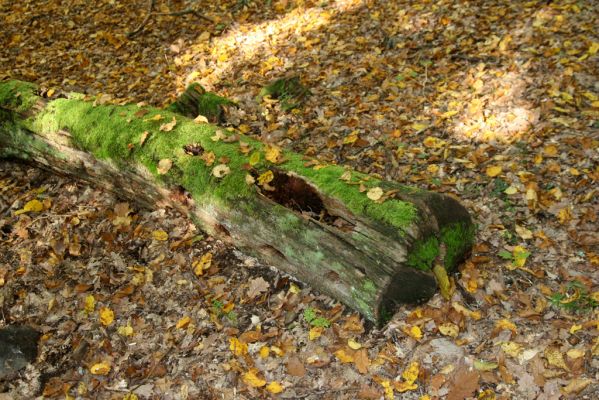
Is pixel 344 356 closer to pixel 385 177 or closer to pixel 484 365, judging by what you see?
pixel 484 365

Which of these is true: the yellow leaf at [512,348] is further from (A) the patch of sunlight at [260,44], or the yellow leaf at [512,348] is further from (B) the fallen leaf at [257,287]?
(A) the patch of sunlight at [260,44]

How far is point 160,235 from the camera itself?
4613 millimetres

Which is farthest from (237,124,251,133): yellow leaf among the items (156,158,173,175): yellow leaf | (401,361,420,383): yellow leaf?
(401,361,420,383): yellow leaf

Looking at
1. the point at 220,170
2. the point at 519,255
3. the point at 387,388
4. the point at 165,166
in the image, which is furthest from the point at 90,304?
the point at 519,255

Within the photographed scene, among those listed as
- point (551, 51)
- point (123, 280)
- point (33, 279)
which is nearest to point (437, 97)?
point (551, 51)

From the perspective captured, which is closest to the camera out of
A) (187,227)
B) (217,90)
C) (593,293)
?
(593,293)

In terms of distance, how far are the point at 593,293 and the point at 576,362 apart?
0.62 meters

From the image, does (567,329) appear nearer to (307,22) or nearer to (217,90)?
(217,90)

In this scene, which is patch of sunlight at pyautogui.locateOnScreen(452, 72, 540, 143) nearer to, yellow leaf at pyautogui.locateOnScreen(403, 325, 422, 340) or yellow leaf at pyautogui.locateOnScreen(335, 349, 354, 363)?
yellow leaf at pyautogui.locateOnScreen(403, 325, 422, 340)

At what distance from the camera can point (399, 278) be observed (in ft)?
11.2

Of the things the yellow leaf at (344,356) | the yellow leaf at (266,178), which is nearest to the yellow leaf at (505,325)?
the yellow leaf at (344,356)

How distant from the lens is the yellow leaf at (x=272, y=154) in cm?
390

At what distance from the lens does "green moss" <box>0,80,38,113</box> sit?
17.1 feet

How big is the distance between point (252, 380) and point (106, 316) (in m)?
1.46
